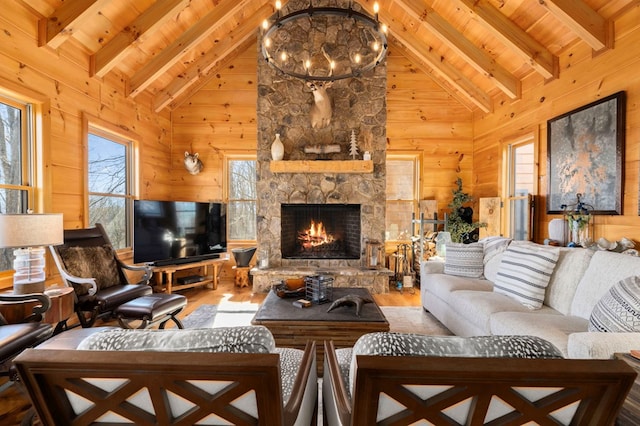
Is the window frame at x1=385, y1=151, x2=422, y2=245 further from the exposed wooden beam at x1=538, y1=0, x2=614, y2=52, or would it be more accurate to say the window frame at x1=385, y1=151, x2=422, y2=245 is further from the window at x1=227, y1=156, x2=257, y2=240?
the exposed wooden beam at x1=538, y1=0, x2=614, y2=52

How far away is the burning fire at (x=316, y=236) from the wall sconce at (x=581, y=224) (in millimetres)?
2891

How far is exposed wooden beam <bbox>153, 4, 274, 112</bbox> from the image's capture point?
14.9 ft

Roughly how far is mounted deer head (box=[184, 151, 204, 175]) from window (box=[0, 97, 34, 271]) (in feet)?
7.34

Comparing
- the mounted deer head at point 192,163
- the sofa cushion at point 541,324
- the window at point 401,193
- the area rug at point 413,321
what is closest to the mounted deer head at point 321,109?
the window at point 401,193

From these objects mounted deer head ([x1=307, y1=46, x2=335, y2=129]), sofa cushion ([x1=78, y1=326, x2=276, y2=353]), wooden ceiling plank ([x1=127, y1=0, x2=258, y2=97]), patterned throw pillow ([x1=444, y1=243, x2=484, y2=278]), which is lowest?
→ patterned throw pillow ([x1=444, y1=243, x2=484, y2=278])

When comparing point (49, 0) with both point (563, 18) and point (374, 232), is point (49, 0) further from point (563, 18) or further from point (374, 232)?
point (563, 18)

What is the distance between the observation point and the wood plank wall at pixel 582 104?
2670 millimetres

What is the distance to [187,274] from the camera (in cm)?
502

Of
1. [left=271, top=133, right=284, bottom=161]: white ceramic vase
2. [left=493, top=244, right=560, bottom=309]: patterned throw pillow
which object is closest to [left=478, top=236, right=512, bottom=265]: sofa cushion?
[left=493, top=244, right=560, bottom=309]: patterned throw pillow

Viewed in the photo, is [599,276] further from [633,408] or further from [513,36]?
[513,36]

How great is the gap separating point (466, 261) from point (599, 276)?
1.35 m

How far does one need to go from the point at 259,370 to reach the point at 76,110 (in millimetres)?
3791

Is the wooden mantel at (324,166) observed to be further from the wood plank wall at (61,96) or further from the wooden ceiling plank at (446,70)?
the wood plank wall at (61,96)

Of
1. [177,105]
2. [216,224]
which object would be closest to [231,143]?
[177,105]
